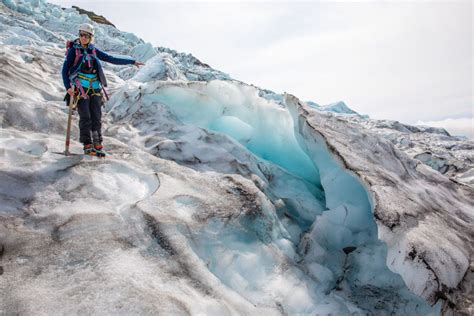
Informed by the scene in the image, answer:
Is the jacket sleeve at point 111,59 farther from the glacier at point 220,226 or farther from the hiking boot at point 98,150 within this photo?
the hiking boot at point 98,150

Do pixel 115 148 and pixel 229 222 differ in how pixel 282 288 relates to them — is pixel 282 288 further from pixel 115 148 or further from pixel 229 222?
pixel 115 148

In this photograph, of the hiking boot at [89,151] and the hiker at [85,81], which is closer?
the hiking boot at [89,151]

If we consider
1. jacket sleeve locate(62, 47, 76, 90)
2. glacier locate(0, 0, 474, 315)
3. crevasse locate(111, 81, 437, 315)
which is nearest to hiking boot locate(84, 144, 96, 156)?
glacier locate(0, 0, 474, 315)

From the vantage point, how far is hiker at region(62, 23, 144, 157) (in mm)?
4539

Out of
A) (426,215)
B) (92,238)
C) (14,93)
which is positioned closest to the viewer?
(92,238)

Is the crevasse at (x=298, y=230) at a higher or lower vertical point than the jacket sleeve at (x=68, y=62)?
lower

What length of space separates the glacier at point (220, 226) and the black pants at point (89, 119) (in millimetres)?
316

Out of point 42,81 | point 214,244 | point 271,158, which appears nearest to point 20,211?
point 214,244

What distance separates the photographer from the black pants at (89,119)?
4535mm

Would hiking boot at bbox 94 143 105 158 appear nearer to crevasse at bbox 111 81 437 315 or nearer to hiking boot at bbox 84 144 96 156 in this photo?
hiking boot at bbox 84 144 96 156

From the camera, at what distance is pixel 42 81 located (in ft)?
25.9

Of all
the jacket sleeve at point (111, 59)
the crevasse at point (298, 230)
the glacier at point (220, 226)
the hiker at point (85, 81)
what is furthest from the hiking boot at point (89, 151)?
the crevasse at point (298, 230)

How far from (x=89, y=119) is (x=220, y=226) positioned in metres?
2.51

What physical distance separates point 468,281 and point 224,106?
17.3 ft
